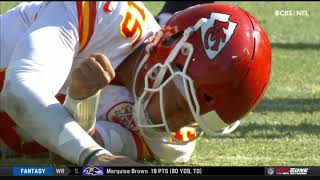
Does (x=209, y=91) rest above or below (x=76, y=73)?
below

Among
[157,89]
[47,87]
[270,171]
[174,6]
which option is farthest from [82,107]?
[174,6]

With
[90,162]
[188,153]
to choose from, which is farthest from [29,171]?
[188,153]

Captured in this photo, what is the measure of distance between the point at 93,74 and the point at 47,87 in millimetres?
158

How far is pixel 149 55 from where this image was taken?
78.2 inches

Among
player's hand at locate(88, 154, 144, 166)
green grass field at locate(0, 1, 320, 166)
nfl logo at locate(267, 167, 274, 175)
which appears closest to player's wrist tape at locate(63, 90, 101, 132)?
player's hand at locate(88, 154, 144, 166)

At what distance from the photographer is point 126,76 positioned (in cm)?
210

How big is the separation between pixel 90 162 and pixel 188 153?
1.49ft

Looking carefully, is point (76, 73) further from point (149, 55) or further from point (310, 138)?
point (310, 138)

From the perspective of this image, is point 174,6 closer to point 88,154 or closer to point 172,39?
point 172,39

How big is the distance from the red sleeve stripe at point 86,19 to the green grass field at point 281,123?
12.7 inches

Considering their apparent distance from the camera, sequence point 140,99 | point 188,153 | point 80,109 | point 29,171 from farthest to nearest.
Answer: point 188,153
point 140,99
point 80,109
point 29,171

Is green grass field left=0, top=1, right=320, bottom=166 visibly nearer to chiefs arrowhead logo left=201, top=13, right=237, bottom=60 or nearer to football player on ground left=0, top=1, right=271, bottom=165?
football player on ground left=0, top=1, right=271, bottom=165

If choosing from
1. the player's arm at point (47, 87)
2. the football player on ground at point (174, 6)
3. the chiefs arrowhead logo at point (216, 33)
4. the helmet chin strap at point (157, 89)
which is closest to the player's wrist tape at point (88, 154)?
the player's arm at point (47, 87)

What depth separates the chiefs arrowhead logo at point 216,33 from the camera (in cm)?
186
